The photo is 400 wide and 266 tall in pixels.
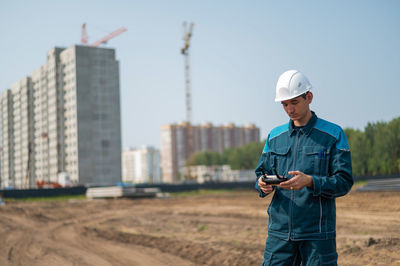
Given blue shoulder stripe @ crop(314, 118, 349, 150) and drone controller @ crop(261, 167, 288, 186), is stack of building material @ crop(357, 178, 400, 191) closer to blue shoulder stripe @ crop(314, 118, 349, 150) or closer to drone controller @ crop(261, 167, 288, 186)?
blue shoulder stripe @ crop(314, 118, 349, 150)

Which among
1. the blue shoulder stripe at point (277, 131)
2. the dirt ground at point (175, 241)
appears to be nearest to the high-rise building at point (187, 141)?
the dirt ground at point (175, 241)

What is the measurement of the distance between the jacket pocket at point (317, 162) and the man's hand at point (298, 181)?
16 centimetres

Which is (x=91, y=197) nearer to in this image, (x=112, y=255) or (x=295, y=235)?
(x=112, y=255)

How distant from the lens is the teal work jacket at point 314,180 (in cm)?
299

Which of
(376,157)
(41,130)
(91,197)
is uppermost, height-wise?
(41,130)

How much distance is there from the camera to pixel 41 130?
117 meters

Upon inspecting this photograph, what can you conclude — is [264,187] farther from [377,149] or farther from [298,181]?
[377,149]

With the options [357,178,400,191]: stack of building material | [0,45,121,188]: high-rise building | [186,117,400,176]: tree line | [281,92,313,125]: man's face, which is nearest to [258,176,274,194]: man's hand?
[281,92,313,125]: man's face

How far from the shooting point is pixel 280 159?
3.30 m

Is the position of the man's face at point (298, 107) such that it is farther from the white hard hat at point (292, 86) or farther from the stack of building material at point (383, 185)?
the stack of building material at point (383, 185)

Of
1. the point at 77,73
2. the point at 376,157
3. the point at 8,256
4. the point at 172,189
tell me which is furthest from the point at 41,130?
the point at 8,256

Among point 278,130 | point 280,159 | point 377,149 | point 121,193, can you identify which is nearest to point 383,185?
point 377,149

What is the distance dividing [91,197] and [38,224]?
63.3 feet

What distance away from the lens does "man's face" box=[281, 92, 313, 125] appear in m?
3.21
